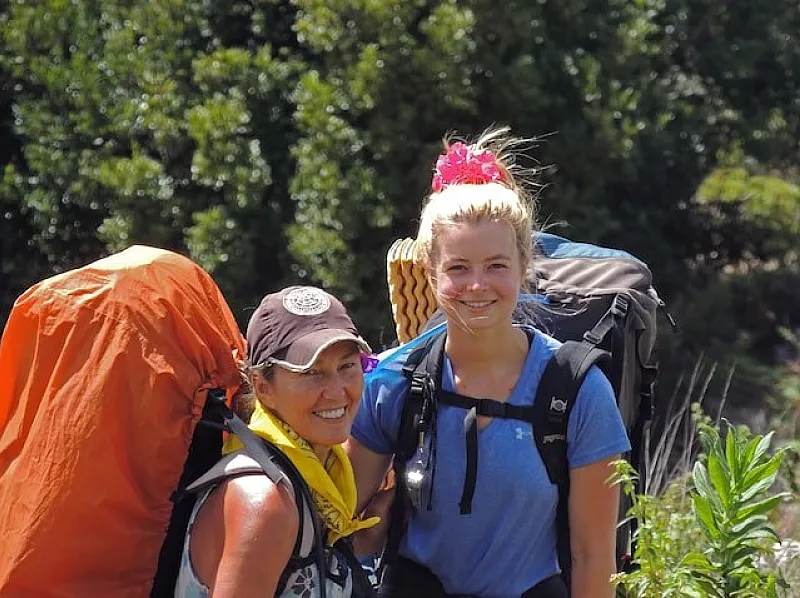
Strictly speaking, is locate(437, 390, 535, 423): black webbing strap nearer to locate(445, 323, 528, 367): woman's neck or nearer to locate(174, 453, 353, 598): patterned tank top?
locate(445, 323, 528, 367): woman's neck

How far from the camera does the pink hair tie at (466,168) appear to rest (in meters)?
2.61

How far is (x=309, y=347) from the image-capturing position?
2.24 meters

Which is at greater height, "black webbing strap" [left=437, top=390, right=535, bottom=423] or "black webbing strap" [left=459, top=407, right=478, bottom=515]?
"black webbing strap" [left=437, top=390, right=535, bottom=423]

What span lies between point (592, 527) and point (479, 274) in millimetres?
562

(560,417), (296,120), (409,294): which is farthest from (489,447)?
(296,120)

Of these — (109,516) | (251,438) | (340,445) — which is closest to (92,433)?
(109,516)

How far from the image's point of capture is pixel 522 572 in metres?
2.44

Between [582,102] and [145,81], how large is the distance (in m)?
2.35

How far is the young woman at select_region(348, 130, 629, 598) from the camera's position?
7.86 ft

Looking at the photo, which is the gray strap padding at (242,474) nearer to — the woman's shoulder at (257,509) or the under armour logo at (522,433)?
the woman's shoulder at (257,509)

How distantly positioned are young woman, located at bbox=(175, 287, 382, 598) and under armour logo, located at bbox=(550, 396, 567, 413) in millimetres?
395

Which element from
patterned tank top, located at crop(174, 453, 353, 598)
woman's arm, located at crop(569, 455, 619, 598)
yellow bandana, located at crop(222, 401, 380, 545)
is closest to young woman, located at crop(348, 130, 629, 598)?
woman's arm, located at crop(569, 455, 619, 598)

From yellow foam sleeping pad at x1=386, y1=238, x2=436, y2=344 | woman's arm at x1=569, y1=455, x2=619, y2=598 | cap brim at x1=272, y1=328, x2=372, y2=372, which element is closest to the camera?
cap brim at x1=272, y1=328, x2=372, y2=372

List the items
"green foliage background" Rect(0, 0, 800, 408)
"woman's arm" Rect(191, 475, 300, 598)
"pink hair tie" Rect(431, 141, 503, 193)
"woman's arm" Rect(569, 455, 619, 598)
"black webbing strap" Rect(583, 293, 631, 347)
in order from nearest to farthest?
"woman's arm" Rect(191, 475, 300, 598), "woman's arm" Rect(569, 455, 619, 598), "pink hair tie" Rect(431, 141, 503, 193), "black webbing strap" Rect(583, 293, 631, 347), "green foliage background" Rect(0, 0, 800, 408)
